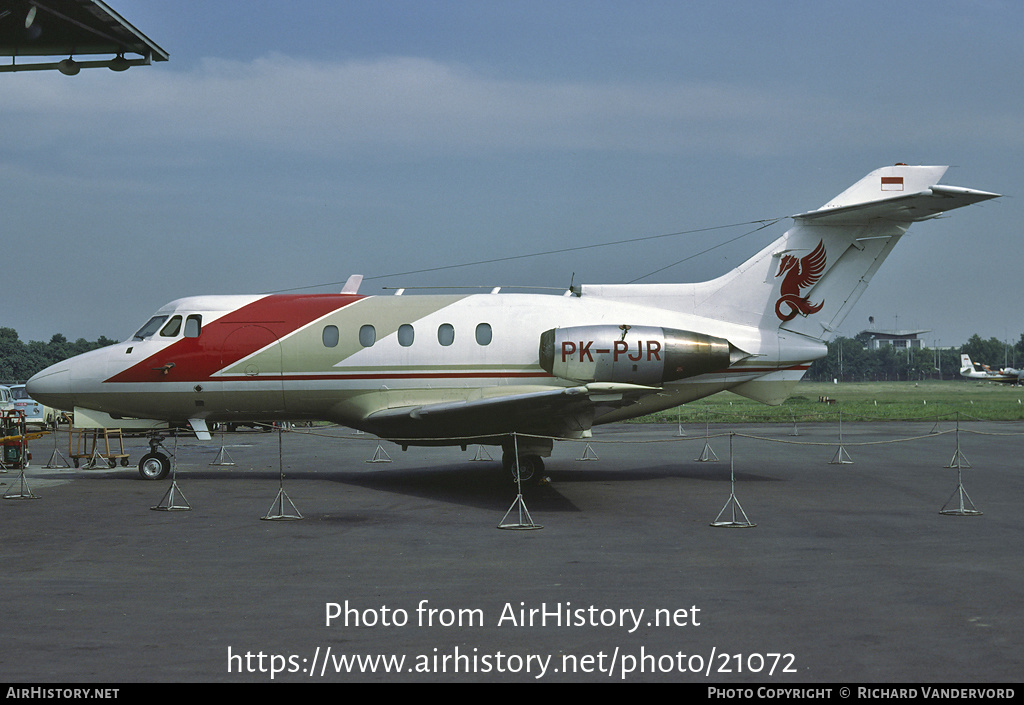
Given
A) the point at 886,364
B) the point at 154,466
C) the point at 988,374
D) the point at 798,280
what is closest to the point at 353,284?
the point at 154,466

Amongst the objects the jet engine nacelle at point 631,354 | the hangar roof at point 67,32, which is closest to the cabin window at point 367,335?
the jet engine nacelle at point 631,354

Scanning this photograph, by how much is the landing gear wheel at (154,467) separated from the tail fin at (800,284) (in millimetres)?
10734

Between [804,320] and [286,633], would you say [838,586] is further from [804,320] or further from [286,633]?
[804,320]

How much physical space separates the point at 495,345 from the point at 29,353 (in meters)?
107

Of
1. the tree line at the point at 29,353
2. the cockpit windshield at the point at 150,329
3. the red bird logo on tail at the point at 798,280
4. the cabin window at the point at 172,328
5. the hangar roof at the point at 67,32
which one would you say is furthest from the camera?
the tree line at the point at 29,353

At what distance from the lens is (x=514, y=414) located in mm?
16719

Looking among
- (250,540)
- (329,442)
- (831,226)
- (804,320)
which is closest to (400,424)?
(250,540)

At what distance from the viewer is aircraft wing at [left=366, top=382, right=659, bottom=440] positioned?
15445 millimetres

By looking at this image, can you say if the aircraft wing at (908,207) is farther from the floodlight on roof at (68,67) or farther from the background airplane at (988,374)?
the background airplane at (988,374)

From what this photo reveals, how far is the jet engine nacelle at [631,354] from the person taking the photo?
57.9ft

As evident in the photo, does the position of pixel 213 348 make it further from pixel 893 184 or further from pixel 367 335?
pixel 893 184

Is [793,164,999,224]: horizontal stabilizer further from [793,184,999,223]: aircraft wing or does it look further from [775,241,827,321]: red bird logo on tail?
[775,241,827,321]: red bird logo on tail

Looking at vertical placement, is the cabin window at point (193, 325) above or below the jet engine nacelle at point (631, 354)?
above

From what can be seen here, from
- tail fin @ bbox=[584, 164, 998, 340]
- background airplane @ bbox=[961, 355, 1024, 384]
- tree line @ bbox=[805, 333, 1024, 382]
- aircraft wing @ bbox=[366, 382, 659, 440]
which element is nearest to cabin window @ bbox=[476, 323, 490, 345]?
aircraft wing @ bbox=[366, 382, 659, 440]
